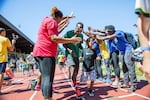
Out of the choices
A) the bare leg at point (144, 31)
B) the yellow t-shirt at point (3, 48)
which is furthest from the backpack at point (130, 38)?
the bare leg at point (144, 31)

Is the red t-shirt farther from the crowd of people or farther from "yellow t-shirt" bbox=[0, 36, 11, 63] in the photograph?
"yellow t-shirt" bbox=[0, 36, 11, 63]

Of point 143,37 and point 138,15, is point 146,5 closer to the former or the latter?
point 138,15

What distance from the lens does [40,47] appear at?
10.4 feet

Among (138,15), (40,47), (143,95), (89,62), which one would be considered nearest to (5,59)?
(89,62)

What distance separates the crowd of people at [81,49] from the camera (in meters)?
1.32

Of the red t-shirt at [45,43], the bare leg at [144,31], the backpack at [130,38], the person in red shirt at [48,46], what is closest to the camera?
the bare leg at [144,31]

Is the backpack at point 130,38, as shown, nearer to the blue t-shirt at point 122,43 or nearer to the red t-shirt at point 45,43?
the blue t-shirt at point 122,43

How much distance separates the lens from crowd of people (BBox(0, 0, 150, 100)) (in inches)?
51.9

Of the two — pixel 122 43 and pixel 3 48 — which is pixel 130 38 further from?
pixel 3 48

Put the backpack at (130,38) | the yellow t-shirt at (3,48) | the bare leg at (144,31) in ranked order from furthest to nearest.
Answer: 1. the yellow t-shirt at (3,48)
2. the backpack at (130,38)
3. the bare leg at (144,31)

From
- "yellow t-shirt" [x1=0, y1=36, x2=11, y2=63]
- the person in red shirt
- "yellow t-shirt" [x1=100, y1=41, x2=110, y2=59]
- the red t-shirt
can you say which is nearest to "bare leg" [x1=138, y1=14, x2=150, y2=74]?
the person in red shirt

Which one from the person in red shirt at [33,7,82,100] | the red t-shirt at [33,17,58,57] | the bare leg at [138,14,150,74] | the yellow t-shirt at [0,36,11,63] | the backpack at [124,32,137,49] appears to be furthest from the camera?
the yellow t-shirt at [0,36,11,63]

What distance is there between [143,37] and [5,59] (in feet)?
13.6

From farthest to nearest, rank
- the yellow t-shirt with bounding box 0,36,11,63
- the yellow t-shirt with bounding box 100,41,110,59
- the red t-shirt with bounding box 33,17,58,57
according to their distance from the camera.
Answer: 1. the yellow t-shirt with bounding box 100,41,110,59
2. the yellow t-shirt with bounding box 0,36,11,63
3. the red t-shirt with bounding box 33,17,58,57
